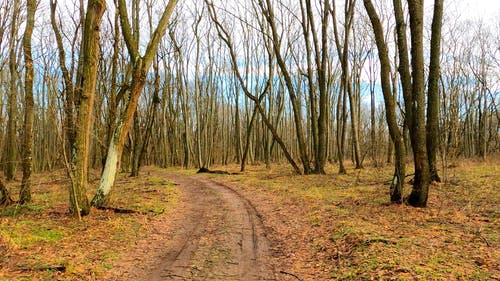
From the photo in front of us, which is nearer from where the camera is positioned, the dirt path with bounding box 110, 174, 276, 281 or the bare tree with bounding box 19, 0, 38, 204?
the dirt path with bounding box 110, 174, 276, 281

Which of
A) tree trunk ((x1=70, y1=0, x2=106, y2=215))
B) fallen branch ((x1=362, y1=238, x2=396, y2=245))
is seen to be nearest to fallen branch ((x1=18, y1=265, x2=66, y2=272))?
tree trunk ((x1=70, y1=0, x2=106, y2=215))

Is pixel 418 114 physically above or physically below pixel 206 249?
above

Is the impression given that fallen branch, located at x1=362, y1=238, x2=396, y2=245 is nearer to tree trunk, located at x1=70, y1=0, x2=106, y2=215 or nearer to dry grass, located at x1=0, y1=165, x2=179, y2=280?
dry grass, located at x1=0, y1=165, x2=179, y2=280

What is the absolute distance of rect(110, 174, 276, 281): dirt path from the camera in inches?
201

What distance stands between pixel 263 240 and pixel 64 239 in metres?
3.91

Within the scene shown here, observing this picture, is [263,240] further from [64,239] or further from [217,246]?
[64,239]

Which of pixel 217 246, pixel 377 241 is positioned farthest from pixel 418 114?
pixel 217 246

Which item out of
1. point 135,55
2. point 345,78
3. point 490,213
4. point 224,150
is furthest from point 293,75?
point 490,213

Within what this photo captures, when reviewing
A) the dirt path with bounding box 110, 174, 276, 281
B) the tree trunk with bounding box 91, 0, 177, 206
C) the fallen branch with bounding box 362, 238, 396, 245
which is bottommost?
the dirt path with bounding box 110, 174, 276, 281

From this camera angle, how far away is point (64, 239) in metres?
6.61

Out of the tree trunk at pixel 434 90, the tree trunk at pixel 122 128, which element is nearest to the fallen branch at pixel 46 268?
the tree trunk at pixel 122 128

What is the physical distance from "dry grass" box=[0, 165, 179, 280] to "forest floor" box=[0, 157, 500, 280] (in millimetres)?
21

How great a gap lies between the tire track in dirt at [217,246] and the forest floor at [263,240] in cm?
2

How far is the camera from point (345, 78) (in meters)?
19.5
